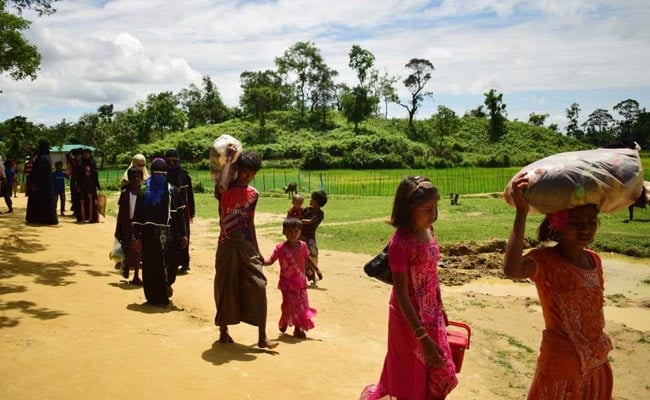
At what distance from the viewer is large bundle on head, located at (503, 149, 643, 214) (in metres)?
2.75

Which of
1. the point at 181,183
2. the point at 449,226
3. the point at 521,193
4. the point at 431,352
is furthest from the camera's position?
the point at 449,226

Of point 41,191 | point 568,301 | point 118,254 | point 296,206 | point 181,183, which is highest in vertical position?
point 181,183

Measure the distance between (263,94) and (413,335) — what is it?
66117 mm

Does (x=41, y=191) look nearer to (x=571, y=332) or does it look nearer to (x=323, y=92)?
(x=571, y=332)

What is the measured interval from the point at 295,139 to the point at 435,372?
2408 inches

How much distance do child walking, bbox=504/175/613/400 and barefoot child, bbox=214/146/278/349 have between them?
278 cm

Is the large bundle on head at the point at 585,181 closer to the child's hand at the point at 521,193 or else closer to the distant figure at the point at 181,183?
the child's hand at the point at 521,193

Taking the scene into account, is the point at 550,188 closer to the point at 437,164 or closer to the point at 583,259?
the point at 583,259

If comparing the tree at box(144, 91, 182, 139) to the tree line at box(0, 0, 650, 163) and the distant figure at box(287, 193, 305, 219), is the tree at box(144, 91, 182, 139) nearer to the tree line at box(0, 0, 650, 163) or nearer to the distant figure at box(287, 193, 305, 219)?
the tree line at box(0, 0, 650, 163)

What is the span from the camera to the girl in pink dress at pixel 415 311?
3146mm

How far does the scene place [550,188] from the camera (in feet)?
9.05

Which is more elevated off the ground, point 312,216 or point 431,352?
point 312,216

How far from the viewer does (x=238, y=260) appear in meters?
5.07

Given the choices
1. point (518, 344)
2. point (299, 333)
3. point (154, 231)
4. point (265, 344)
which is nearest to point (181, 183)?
point (154, 231)
